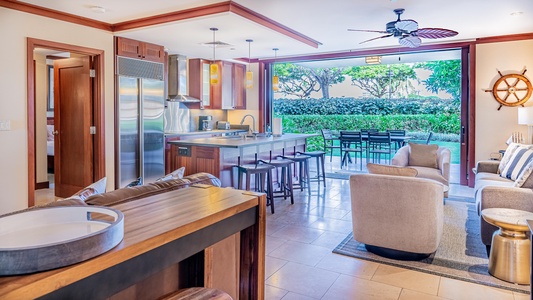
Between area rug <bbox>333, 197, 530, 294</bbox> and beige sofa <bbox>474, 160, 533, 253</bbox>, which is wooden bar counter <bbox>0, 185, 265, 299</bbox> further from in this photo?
beige sofa <bbox>474, 160, 533, 253</bbox>

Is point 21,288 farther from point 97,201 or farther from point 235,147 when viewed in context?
point 235,147

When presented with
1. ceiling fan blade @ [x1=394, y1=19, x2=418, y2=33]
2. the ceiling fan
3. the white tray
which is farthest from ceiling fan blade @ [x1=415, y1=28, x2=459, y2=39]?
the white tray

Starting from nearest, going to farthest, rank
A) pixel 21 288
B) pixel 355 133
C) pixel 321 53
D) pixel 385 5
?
pixel 21 288
pixel 385 5
pixel 321 53
pixel 355 133

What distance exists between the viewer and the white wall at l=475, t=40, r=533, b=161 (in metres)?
6.17

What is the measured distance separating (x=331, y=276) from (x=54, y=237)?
2371mm

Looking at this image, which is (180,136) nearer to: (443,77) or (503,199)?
(503,199)

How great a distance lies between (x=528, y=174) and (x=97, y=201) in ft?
12.0

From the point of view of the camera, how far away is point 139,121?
6.12 meters

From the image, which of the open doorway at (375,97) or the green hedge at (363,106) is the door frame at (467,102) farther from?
the green hedge at (363,106)

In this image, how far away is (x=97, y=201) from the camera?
1.88m

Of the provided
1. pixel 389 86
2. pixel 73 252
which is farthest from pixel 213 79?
pixel 389 86

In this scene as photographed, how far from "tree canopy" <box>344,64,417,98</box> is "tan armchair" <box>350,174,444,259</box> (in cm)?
770

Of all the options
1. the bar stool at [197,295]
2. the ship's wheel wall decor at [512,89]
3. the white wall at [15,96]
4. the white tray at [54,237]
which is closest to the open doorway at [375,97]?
the ship's wheel wall decor at [512,89]

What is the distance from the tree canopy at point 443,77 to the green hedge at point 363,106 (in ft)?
1.00
